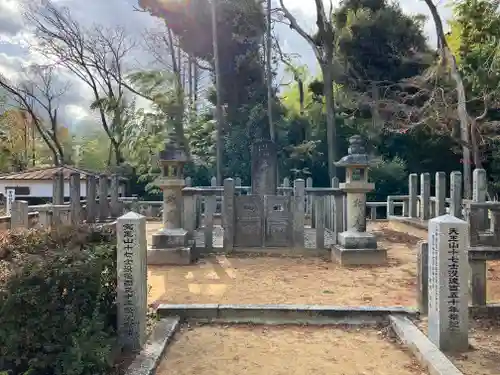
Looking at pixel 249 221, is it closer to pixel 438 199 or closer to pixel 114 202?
pixel 438 199

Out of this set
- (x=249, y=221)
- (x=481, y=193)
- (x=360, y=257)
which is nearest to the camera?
(x=360, y=257)

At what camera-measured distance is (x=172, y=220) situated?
927 centimetres

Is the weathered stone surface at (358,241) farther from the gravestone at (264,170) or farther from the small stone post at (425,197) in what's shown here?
the small stone post at (425,197)

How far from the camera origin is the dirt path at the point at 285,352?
12.9 feet

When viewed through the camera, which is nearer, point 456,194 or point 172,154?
point 172,154

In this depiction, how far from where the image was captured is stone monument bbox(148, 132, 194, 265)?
8844 mm

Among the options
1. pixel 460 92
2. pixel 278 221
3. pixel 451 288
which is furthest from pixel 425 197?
pixel 451 288

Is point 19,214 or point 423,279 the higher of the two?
point 19,214

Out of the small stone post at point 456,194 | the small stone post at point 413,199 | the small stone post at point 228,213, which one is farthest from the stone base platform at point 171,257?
the small stone post at point 413,199

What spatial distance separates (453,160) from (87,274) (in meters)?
20.0

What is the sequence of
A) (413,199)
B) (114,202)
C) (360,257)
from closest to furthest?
(360,257) → (413,199) → (114,202)

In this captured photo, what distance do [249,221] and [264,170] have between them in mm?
3061

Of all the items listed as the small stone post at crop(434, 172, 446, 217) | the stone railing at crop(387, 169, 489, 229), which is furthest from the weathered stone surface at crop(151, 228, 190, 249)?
the small stone post at crop(434, 172, 446, 217)

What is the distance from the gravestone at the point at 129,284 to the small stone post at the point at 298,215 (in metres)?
5.82
